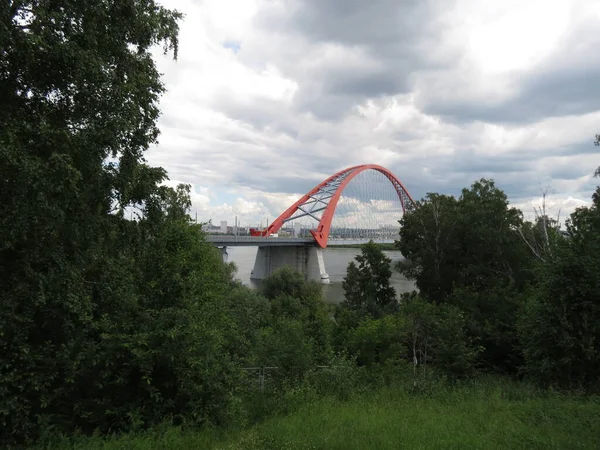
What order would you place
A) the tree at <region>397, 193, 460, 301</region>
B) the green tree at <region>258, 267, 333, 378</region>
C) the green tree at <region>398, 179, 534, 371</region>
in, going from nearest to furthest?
the green tree at <region>258, 267, 333, 378</region>
the green tree at <region>398, 179, 534, 371</region>
the tree at <region>397, 193, 460, 301</region>

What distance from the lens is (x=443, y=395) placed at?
7836 millimetres

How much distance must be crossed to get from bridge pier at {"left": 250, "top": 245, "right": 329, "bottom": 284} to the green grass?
163 feet

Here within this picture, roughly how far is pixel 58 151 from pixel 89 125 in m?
0.57

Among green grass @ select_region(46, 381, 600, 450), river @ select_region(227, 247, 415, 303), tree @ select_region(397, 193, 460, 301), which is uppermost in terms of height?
tree @ select_region(397, 193, 460, 301)

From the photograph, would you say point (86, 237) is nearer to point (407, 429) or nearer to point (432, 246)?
point (407, 429)

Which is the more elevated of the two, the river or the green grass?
the green grass

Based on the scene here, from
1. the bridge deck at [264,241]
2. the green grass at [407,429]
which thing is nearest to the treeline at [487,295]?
the green grass at [407,429]

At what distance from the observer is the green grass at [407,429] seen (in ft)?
15.8

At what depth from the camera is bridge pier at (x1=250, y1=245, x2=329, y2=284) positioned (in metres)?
57.4

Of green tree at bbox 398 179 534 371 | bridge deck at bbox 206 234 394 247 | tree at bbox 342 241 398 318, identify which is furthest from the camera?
bridge deck at bbox 206 234 394 247

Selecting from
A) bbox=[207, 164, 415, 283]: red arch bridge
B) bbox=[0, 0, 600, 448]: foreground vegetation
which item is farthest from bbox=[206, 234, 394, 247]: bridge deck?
bbox=[0, 0, 600, 448]: foreground vegetation

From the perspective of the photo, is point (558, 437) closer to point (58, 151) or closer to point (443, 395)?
point (443, 395)

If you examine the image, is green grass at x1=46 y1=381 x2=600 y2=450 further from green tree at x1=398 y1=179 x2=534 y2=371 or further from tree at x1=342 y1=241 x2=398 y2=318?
tree at x1=342 y1=241 x2=398 y2=318

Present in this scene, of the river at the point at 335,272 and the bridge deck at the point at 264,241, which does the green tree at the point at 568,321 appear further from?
the bridge deck at the point at 264,241
